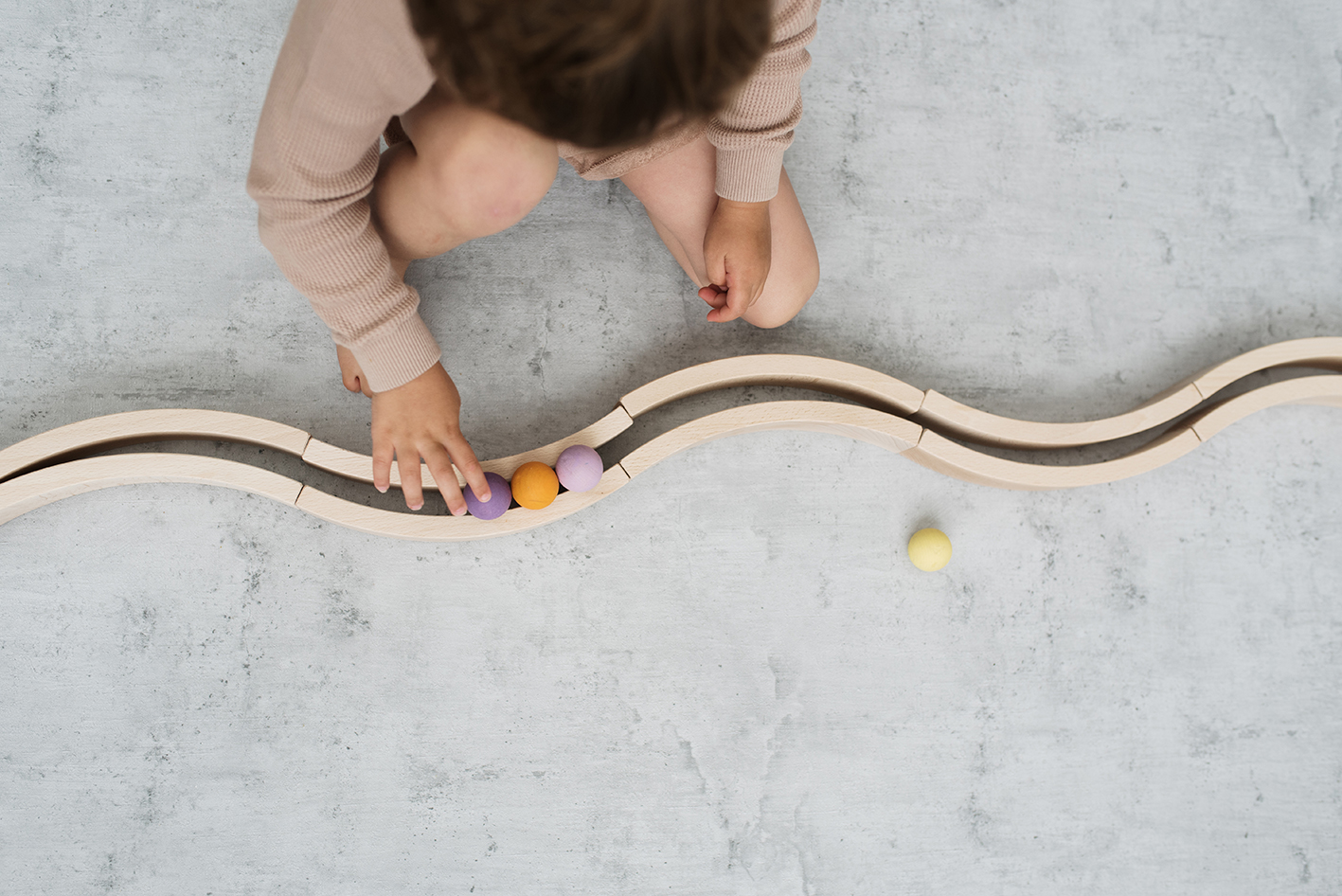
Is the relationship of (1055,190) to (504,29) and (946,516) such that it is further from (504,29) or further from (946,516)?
(504,29)

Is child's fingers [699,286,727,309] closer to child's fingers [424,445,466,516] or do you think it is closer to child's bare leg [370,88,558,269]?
child's bare leg [370,88,558,269]

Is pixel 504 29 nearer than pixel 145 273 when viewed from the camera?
Yes

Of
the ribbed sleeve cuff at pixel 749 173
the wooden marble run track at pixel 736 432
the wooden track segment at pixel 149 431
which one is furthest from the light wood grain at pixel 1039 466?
the wooden track segment at pixel 149 431

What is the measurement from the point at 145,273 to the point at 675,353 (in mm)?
664

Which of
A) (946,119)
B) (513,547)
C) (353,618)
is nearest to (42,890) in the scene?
(353,618)

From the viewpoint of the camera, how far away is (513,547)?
0.99m

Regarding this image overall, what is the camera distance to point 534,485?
0.88m

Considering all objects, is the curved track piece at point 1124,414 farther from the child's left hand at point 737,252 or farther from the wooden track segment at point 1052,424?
the child's left hand at point 737,252

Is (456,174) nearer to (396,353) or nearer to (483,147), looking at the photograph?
(483,147)

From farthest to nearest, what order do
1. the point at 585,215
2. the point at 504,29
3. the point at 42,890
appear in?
the point at 585,215 → the point at 42,890 → the point at 504,29

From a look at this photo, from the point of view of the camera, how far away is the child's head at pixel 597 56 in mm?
406

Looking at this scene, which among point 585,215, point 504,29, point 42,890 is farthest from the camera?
point 585,215

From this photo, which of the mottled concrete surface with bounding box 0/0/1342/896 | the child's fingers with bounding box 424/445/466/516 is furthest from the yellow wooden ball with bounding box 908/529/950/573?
the child's fingers with bounding box 424/445/466/516

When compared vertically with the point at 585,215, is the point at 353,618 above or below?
below
